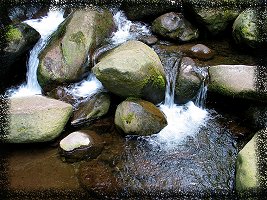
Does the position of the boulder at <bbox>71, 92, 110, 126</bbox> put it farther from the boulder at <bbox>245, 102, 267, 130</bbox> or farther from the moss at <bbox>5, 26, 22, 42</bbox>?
the boulder at <bbox>245, 102, 267, 130</bbox>

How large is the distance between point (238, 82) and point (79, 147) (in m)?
1.99

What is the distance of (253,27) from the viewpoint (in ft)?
17.8

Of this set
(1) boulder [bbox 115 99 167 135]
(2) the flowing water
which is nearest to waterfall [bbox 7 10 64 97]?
(2) the flowing water

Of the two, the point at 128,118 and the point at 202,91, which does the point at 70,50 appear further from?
the point at 202,91

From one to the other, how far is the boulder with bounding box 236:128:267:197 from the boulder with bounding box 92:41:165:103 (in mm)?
1460

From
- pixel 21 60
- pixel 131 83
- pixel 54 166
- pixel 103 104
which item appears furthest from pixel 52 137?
pixel 21 60

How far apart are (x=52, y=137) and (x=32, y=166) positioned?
1.35 feet

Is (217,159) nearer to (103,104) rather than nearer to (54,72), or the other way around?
(103,104)

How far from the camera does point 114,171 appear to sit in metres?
4.26

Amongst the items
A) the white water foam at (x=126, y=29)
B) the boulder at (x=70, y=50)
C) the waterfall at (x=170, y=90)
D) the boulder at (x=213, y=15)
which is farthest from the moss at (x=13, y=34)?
the boulder at (x=213, y=15)

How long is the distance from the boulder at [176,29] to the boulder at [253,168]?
242cm

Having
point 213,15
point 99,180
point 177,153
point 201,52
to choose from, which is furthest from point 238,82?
point 99,180

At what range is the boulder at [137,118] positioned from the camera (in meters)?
4.54

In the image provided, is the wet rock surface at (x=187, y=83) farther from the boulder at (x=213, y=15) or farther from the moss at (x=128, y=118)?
the boulder at (x=213, y=15)
